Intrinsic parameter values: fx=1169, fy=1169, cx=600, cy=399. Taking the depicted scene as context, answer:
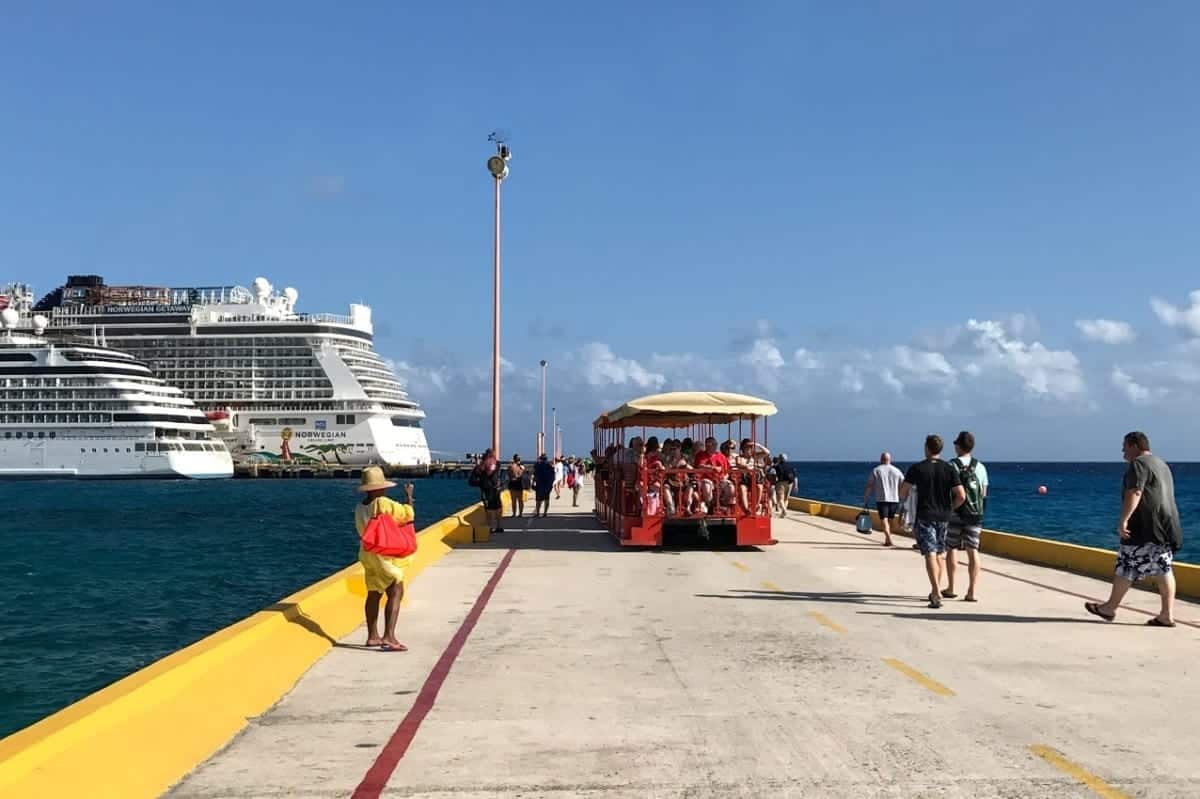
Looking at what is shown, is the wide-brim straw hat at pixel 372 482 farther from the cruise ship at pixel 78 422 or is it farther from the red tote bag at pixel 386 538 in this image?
the cruise ship at pixel 78 422

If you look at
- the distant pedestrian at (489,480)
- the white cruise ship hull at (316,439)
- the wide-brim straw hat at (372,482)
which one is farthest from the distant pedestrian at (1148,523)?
the white cruise ship hull at (316,439)

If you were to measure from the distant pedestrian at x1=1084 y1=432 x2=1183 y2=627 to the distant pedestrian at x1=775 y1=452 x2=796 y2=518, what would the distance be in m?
17.5

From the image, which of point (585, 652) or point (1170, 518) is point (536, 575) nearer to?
point (585, 652)

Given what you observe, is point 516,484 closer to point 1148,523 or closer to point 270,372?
point 1148,523

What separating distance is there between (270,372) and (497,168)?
96.1 meters

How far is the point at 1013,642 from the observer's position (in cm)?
990

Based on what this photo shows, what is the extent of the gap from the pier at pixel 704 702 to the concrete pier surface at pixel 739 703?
0.08ft

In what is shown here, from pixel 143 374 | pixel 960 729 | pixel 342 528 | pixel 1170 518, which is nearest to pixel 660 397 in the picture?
pixel 1170 518

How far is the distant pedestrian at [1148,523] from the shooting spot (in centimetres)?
1026

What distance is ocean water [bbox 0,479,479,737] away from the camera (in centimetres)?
1487

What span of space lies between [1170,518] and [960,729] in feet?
15.7

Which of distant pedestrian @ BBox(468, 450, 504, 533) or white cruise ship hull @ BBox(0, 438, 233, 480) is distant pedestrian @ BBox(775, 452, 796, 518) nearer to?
distant pedestrian @ BBox(468, 450, 504, 533)

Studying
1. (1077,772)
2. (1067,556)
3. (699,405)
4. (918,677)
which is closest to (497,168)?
(699,405)

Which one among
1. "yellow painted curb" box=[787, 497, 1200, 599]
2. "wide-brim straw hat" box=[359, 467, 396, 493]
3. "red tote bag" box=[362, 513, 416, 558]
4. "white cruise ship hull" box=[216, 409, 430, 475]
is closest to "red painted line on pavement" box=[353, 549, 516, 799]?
"red tote bag" box=[362, 513, 416, 558]
